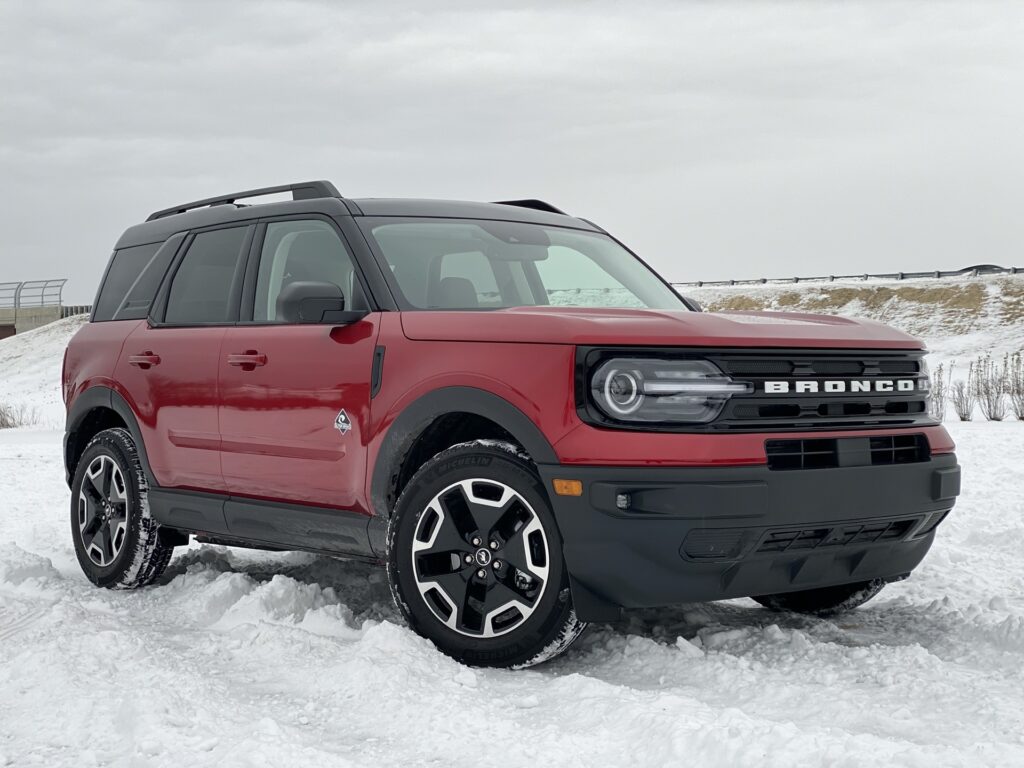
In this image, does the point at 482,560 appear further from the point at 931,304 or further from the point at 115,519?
the point at 931,304

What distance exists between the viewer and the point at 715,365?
4023 millimetres

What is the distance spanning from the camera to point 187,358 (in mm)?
5801

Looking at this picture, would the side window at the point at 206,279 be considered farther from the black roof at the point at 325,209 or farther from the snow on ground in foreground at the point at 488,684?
the snow on ground in foreground at the point at 488,684

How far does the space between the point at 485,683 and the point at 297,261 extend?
7.51 ft

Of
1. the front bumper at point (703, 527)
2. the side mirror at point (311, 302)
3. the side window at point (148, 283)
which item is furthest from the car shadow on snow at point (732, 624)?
the side window at point (148, 283)

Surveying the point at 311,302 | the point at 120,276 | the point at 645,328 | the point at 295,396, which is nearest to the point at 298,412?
the point at 295,396

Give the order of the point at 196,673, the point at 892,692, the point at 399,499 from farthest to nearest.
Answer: the point at 399,499 → the point at 196,673 → the point at 892,692

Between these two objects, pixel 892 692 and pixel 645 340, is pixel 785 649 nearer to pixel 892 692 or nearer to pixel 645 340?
pixel 892 692

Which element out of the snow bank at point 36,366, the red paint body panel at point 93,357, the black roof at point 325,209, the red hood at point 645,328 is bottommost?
the snow bank at point 36,366

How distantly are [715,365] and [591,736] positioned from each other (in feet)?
4.23

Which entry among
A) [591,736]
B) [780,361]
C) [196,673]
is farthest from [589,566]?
[196,673]

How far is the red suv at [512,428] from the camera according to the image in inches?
158

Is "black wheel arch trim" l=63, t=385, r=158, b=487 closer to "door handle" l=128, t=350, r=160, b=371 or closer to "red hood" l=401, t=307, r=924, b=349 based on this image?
"door handle" l=128, t=350, r=160, b=371

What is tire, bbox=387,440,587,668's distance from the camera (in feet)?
13.7
